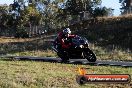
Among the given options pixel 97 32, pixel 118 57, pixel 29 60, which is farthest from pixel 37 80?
pixel 97 32

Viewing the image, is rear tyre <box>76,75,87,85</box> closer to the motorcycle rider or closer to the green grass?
the motorcycle rider

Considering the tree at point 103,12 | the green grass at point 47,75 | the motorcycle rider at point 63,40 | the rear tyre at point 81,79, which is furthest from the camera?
the tree at point 103,12

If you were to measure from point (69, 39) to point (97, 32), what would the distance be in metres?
36.8

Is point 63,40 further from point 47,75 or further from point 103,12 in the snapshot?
point 103,12

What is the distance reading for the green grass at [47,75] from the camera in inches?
706

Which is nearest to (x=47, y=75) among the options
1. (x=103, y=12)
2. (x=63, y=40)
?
(x=63, y=40)

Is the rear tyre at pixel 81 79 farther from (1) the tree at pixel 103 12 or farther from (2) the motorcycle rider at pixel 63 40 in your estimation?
(1) the tree at pixel 103 12

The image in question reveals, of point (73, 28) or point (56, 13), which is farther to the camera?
point (56, 13)

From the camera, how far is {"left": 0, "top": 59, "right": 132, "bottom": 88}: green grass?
17.9 meters

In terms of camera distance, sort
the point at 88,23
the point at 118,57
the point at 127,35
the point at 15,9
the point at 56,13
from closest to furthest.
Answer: the point at 118,57, the point at 127,35, the point at 88,23, the point at 56,13, the point at 15,9

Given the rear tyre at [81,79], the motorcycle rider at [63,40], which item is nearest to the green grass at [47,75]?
the motorcycle rider at [63,40]

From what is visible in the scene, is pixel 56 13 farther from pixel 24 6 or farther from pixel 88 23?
pixel 88 23

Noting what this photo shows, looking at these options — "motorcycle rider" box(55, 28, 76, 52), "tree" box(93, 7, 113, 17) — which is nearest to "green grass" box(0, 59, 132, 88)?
"motorcycle rider" box(55, 28, 76, 52)

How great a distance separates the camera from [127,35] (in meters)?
48.0
